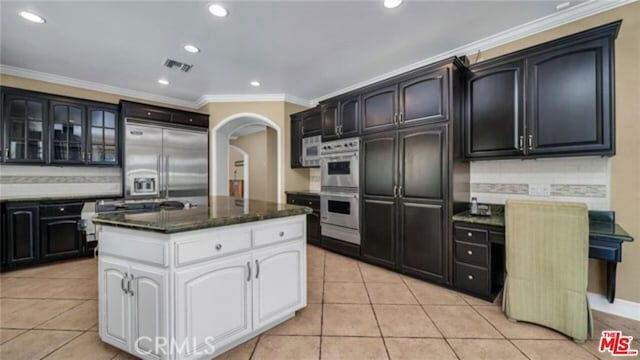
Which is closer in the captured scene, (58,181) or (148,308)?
(148,308)

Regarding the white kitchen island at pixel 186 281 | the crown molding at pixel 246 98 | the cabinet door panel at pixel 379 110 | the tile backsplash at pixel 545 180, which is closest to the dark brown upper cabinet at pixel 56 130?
the crown molding at pixel 246 98

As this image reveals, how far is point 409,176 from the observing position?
3.10 metres

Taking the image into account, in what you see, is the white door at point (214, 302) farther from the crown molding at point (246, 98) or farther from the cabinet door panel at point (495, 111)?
the crown molding at point (246, 98)

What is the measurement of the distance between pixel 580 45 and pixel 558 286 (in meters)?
1.99

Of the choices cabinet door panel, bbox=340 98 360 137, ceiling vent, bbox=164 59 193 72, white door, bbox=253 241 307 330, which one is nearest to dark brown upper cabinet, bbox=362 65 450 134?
cabinet door panel, bbox=340 98 360 137

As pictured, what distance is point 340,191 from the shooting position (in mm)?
3875

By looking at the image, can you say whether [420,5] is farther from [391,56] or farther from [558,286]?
[558,286]

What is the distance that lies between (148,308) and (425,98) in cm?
308

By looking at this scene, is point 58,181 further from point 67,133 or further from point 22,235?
point 22,235

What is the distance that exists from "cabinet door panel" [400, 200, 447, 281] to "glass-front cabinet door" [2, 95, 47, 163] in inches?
197

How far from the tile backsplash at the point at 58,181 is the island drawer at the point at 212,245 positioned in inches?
143

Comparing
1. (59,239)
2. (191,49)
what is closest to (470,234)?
(191,49)

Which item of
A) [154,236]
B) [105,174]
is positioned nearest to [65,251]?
[105,174]

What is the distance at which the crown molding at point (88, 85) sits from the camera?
368 centimetres
